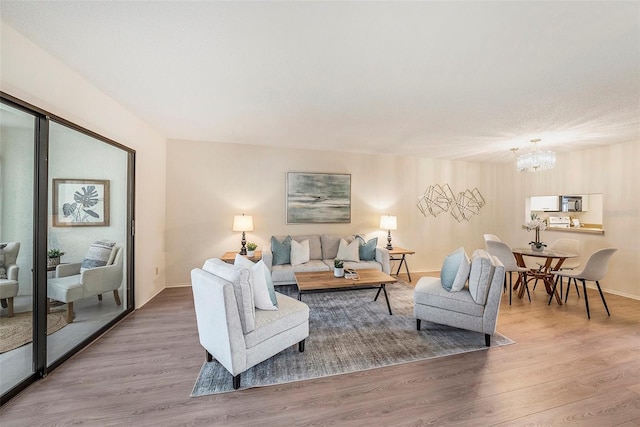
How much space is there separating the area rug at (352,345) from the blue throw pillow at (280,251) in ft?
3.16

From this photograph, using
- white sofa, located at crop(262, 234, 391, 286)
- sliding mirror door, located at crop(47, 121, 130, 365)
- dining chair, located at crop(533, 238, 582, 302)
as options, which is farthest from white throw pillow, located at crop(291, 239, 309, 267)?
dining chair, located at crop(533, 238, 582, 302)

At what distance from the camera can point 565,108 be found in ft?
8.75

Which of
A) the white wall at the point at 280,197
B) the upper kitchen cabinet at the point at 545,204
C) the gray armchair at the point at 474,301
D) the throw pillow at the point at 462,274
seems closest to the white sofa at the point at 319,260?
the white wall at the point at 280,197

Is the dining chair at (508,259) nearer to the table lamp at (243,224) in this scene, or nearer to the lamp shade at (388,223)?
the lamp shade at (388,223)

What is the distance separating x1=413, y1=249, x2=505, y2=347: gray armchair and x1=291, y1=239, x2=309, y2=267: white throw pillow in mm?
1991

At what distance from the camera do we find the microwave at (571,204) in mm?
4617

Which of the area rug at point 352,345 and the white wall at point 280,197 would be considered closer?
the area rug at point 352,345

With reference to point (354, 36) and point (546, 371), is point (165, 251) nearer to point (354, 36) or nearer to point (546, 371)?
point (354, 36)

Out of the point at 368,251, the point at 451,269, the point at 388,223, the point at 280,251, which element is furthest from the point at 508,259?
the point at 280,251

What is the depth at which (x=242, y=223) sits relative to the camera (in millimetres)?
4070

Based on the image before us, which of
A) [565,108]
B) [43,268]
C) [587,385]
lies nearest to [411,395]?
[587,385]

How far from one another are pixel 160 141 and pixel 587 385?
5565 millimetres

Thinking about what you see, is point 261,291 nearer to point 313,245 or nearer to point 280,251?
point 280,251

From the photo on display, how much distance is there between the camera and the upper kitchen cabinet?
484cm
